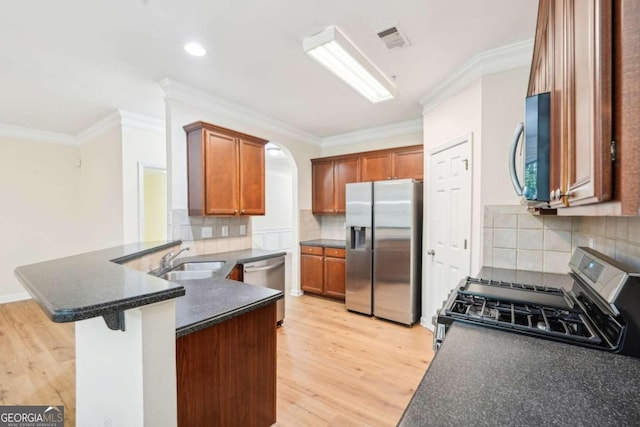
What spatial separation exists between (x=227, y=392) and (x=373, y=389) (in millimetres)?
1226

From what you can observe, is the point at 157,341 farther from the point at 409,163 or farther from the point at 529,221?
the point at 409,163

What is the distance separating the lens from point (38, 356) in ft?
8.68

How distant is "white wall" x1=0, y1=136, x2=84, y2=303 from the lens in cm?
414

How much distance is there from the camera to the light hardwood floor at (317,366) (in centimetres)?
197

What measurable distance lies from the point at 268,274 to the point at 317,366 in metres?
1.10

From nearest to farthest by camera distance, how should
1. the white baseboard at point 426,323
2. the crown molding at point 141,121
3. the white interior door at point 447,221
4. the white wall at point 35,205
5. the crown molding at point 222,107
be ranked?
the white interior door at point 447,221 → the crown molding at point 222,107 → the white baseboard at point 426,323 → the crown molding at point 141,121 → the white wall at point 35,205

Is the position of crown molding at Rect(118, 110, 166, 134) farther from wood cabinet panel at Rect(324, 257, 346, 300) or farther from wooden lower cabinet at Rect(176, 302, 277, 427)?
wooden lower cabinet at Rect(176, 302, 277, 427)

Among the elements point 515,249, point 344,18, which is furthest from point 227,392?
point 344,18

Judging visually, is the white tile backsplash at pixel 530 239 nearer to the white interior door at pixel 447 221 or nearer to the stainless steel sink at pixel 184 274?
the white interior door at pixel 447 221

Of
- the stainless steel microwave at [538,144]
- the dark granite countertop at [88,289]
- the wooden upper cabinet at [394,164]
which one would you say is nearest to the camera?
the dark granite countertop at [88,289]

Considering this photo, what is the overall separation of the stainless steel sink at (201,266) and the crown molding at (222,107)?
1.68 m

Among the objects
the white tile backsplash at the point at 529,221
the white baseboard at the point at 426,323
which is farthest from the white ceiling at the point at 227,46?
the white baseboard at the point at 426,323

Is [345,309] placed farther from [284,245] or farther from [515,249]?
[284,245]

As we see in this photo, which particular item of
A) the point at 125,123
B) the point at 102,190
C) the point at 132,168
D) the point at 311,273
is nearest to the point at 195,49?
the point at 125,123
